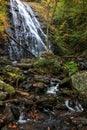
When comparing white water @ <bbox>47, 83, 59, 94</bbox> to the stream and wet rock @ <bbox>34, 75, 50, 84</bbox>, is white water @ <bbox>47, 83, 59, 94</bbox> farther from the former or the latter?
wet rock @ <bbox>34, 75, 50, 84</bbox>

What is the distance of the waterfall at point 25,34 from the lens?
17.5m

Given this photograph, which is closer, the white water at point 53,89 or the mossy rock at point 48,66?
the white water at point 53,89

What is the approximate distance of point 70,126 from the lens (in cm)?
735

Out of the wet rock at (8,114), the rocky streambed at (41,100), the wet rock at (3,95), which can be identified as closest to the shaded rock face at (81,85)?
the rocky streambed at (41,100)

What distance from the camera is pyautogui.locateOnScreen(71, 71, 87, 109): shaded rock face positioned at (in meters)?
8.94

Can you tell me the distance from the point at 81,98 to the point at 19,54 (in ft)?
30.1

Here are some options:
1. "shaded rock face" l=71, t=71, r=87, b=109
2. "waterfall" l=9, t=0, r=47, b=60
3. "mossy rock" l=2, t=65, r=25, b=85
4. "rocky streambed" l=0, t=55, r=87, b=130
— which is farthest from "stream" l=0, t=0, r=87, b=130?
"waterfall" l=9, t=0, r=47, b=60

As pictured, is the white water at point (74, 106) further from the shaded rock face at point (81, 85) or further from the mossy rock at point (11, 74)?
the mossy rock at point (11, 74)

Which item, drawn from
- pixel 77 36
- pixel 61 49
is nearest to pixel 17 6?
pixel 61 49

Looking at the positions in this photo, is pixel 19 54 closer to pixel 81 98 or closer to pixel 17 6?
pixel 17 6

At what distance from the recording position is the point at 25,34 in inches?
746

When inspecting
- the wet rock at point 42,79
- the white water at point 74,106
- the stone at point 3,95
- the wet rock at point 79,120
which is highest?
the stone at point 3,95

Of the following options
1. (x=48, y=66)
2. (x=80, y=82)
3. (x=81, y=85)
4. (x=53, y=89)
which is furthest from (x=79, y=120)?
(x=48, y=66)

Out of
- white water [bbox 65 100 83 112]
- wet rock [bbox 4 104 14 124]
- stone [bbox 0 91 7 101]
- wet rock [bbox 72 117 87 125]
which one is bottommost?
white water [bbox 65 100 83 112]
